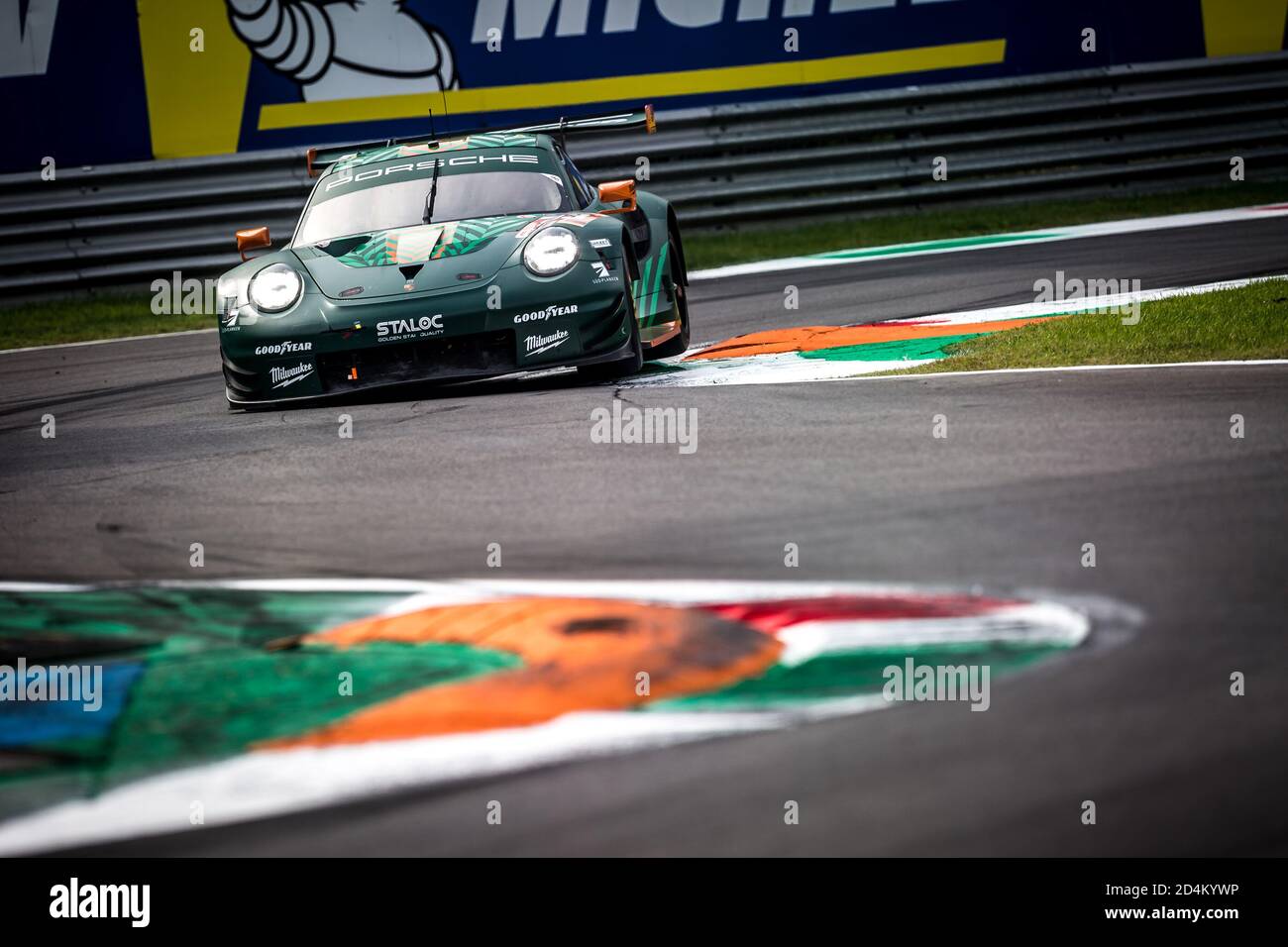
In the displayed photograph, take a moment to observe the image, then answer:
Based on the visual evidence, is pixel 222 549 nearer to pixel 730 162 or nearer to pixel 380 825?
pixel 380 825

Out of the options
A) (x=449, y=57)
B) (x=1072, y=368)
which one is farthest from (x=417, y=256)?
(x=449, y=57)

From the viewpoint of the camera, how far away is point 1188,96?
16.5 m

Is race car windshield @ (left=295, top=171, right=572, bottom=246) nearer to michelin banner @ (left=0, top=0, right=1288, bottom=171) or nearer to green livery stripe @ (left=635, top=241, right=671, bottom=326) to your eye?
green livery stripe @ (left=635, top=241, right=671, bottom=326)

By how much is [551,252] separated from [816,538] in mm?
3597

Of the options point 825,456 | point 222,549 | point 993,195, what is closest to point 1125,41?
point 993,195

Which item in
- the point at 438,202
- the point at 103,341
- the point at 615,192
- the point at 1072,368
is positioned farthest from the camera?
the point at 103,341

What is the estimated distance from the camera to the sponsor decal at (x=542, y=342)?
25.1 ft

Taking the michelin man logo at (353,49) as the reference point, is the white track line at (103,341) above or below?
below

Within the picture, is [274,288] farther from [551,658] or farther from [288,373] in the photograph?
[551,658]

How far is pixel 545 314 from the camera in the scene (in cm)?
764

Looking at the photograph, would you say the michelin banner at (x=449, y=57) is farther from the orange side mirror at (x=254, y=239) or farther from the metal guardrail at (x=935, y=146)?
the orange side mirror at (x=254, y=239)

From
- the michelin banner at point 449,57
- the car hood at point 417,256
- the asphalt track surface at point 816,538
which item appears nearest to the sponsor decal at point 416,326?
the car hood at point 417,256

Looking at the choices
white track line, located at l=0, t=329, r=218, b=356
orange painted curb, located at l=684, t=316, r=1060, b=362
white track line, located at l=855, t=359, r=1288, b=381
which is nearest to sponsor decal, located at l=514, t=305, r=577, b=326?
white track line, located at l=855, t=359, r=1288, b=381
